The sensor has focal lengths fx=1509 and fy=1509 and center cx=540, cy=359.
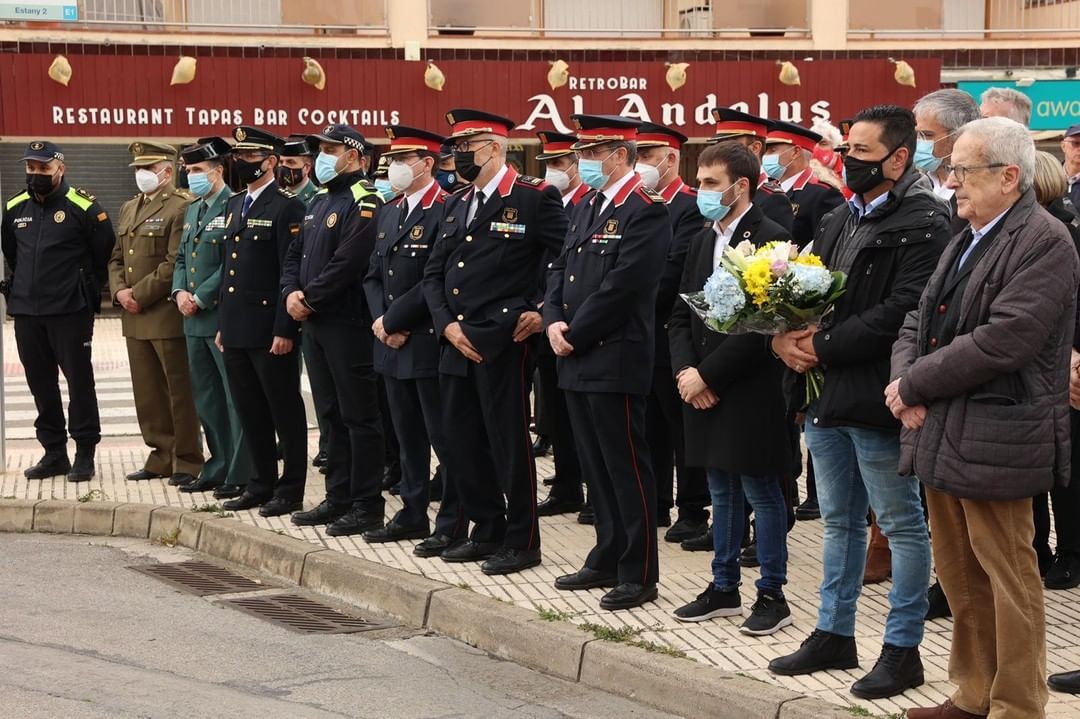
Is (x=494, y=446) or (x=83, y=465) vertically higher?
(x=494, y=446)

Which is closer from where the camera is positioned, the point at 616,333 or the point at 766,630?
the point at 766,630

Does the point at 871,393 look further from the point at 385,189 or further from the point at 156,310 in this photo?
the point at 156,310

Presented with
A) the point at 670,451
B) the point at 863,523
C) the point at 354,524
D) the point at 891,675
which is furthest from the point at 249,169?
the point at 891,675

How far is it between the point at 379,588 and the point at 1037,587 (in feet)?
11.6

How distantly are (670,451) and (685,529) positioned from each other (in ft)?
1.96

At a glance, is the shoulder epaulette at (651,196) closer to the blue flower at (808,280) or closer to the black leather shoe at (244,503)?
the blue flower at (808,280)

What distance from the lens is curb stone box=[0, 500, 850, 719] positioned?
562 cm

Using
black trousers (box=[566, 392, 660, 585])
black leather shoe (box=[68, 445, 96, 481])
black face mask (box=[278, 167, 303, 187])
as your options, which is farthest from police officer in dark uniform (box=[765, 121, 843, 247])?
black leather shoe (box=[68, 445, 96, 481])

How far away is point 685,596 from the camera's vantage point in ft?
23.1

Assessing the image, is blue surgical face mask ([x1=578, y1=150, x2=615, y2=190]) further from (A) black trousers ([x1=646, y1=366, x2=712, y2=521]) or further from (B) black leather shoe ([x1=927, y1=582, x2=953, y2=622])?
(B) black leather shoe ([x1=927, y1=582, x2=953, y2=622])

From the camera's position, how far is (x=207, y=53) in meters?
19.5

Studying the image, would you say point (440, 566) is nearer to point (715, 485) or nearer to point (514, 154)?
point (715, 485)

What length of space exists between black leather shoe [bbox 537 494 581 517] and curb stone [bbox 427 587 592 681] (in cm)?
214

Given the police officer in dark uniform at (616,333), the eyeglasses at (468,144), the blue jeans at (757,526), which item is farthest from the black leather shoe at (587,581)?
the eyeglasses at (468,144)
